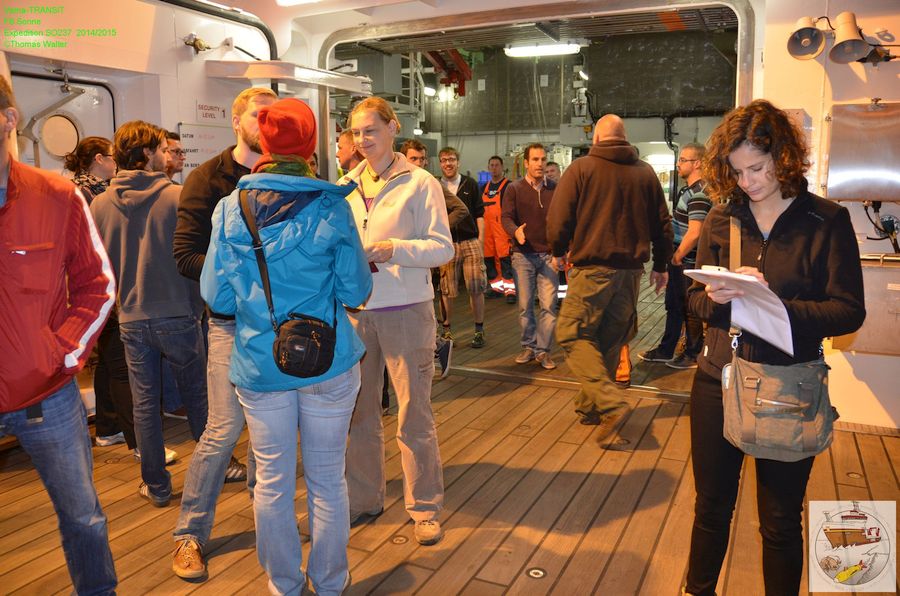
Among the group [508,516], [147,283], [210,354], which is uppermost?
[147,283]

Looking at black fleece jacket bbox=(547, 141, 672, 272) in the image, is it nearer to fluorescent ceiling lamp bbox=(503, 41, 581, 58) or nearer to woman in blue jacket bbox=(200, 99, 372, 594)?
woman in blue jacket bbox=(200, 99, 372, 594)

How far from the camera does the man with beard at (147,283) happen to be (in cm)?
326

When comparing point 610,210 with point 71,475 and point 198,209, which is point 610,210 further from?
point 71,475

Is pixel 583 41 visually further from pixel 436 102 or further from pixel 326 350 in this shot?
pixel 436 102

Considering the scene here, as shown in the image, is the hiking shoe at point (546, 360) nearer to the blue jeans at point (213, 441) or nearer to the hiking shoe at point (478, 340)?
the hiking shoe at point (478, 340)

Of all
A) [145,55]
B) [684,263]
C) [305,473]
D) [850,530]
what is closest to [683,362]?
[684,263]

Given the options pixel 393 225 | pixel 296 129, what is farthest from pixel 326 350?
pixel 393 225

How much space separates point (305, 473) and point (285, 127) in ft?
3.67

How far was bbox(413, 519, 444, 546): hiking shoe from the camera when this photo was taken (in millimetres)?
3049

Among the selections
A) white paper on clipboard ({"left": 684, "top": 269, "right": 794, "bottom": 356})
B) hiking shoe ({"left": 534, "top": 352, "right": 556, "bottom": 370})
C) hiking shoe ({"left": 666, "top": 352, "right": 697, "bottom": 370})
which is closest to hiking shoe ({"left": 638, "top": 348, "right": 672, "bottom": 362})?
hiking shoe ({"left": 666, "top": 352, "right": 697, "bottom": 370})

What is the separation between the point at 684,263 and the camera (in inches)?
229

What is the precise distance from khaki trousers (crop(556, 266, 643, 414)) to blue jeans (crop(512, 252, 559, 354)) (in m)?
1.61

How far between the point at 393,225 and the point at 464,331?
481 cm

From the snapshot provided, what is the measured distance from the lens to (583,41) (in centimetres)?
955
